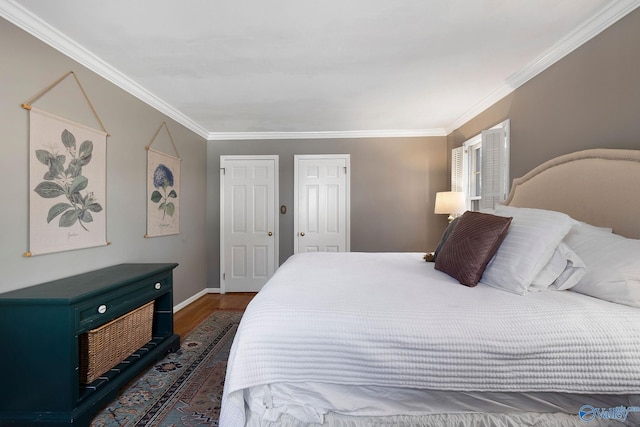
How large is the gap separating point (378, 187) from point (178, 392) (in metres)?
3.44

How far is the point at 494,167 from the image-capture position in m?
2.96

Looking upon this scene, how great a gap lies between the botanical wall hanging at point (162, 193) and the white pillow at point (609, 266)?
3458mm

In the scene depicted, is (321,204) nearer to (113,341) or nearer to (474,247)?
(474,247)

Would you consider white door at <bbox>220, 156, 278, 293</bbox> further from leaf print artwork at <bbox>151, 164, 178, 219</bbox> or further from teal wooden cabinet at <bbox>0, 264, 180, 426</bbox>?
teal wooden cabinet at <bbox>0, 264, 180, 426</bbox>

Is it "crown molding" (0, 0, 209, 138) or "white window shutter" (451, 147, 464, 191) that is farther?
"white window shutter" (451, 147, 464, 191)

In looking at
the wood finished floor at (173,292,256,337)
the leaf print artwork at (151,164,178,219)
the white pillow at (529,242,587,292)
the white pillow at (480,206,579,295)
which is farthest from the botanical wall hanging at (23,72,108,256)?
the white pillow at (529,242,587,292)

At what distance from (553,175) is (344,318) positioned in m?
1.95

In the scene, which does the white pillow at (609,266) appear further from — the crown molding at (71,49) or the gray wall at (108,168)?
the crown molding at (71,49)

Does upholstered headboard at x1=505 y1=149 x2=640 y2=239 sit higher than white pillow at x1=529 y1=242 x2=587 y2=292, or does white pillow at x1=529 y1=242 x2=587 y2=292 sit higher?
upholstered headboard at x1=505 y1=149 x2=640 y2=239

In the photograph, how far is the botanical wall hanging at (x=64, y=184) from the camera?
6.03 ft

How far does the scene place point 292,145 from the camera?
4430mm

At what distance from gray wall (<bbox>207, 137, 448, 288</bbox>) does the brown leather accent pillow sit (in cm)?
255

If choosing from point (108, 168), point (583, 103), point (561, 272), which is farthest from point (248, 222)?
point (583, 103)

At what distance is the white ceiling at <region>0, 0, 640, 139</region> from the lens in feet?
5.71
